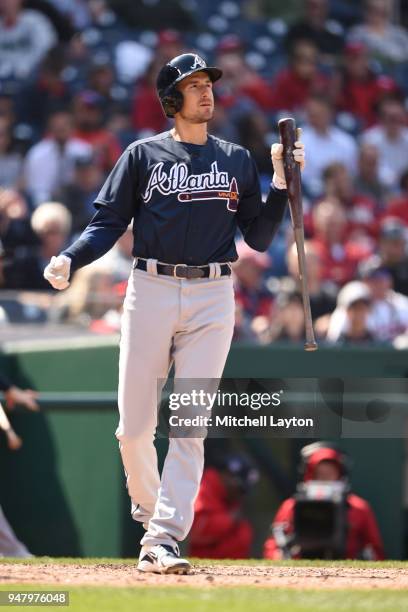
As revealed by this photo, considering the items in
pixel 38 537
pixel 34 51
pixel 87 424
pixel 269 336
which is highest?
pixel 34 51

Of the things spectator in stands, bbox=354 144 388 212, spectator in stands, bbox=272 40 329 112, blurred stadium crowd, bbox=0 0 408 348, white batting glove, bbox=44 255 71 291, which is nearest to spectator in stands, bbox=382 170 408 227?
blurred stadium crowd, bbox=0 0 408 348

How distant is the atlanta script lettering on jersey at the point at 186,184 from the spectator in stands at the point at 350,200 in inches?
245

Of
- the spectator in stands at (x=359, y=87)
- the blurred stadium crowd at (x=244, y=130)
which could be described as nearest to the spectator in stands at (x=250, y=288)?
the blurred stadium crowd at (x=244, y=130)

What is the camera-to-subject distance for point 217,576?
5.37m

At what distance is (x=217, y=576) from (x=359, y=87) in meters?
9.51

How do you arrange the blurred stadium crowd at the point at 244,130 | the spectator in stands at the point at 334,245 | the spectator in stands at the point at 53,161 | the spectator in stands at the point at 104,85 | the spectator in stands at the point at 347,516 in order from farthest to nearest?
the spectator in stands at the point at 104,85 → the spectator in stands at the point at 53,161 → the spectator in stands at the point at 334,245 → the blurred stadium crowd at the point at 244,130 → the spectator in stands at the point at 347,516

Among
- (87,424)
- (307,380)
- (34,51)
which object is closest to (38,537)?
(87,424)

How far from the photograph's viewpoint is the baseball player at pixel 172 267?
530cm

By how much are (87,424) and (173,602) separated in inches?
153

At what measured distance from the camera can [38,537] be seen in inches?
333

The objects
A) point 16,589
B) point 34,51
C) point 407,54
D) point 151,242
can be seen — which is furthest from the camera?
point 407,54

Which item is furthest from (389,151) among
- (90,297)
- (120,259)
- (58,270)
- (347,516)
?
(58,270)

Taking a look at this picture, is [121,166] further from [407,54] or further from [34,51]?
[407,54]

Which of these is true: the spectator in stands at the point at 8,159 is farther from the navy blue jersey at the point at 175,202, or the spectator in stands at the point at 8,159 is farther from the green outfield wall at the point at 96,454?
the navy blue jersey at the point at 175,202
